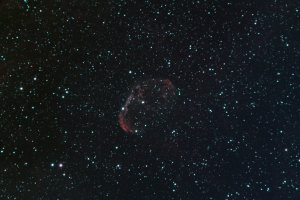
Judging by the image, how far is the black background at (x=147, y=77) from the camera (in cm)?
51

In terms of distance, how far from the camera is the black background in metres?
0.51

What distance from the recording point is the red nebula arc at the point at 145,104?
1.71 feet

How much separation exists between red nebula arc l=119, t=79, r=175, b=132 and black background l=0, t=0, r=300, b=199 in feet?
0.07

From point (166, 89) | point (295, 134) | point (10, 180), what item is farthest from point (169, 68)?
point (10, 180)

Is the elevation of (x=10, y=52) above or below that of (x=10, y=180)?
above

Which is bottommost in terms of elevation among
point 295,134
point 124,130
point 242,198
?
point 242,198

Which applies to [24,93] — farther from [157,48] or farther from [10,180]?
[157,48]

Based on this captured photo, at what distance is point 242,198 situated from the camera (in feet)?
1.80

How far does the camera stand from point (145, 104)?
531 mm

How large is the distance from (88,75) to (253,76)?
20.0 inches

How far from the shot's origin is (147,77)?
1.71 feet

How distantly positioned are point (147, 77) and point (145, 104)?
A: 84mm

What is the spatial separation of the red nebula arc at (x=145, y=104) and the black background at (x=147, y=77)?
0.07ft

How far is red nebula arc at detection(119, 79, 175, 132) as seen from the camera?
1.71ft
